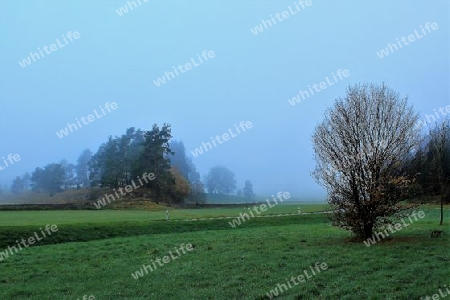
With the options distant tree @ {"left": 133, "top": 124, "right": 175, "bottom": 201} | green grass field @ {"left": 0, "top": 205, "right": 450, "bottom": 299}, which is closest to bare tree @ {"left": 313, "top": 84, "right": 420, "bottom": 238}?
green grass field @ {"left": 0, "top": 205, "right": 450, "bottom": 299}

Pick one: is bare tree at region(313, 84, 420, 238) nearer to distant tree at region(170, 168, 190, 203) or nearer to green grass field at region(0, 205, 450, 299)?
green grass field at region(0, 205, 450, 299)

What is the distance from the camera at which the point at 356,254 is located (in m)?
13.6

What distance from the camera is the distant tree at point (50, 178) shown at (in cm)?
9569

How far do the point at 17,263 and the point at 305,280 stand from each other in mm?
11894

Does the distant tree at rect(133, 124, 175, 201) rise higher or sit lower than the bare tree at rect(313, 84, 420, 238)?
higher

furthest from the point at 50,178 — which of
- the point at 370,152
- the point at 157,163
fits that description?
the point at 370,152

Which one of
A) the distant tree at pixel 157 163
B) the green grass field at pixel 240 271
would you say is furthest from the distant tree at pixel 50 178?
the green grass field at pixel 240 271

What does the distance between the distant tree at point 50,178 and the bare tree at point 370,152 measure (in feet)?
285

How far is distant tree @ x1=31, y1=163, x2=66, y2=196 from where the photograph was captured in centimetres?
9569

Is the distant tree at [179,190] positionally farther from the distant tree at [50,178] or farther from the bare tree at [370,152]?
the bare tree at [370,152]

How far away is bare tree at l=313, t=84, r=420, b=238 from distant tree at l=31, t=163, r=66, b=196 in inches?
3424

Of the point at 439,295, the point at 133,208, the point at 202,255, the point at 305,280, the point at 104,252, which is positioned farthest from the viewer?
the point at 133,208

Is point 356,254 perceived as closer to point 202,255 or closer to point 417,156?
point 202,255

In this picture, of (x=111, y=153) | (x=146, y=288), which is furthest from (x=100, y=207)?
(x=146, y=288)
